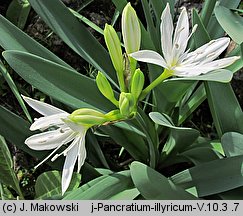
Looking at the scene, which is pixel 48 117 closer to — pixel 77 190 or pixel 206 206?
pixel 77 190

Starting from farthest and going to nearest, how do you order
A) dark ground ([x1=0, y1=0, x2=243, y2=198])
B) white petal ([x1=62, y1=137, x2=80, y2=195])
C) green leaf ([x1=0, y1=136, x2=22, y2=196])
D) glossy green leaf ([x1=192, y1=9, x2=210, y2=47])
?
1. dark ground ([x1=0, y1=0, x2=243, y2=198])
2. green leaf ([x1=0, y1=136, x2=22, y2=196])
3. glossy green leaf ([x1=192, y1=9, x2=210, y2=47])
4. white petal ([x1=62, y1=137, x2=80, y2=195])

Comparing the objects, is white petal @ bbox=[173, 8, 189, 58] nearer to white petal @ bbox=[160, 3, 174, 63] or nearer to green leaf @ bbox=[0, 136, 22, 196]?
white petal @ bbox=[160, 3, 174, 63]

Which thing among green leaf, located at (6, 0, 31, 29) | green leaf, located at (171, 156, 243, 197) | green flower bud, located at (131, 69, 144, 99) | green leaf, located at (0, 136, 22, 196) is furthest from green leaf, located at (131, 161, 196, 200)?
green leaf, located at (6, 0, 31, 29)

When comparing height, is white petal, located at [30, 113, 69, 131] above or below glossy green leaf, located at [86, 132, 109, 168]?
above

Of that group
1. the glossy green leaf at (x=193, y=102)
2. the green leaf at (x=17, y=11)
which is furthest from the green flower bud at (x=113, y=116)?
the green leaf at (x=17, y=11)

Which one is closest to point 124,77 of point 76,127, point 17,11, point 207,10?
point 76,127

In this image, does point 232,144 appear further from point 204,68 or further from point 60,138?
point 60,138
